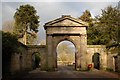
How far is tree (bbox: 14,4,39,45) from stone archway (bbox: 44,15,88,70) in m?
14.3

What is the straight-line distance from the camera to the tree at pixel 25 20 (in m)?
62.2

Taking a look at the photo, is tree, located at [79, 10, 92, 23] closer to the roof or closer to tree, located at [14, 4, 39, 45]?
tree, located at [14, 4, 39, 45]

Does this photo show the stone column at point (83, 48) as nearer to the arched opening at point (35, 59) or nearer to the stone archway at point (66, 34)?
the stone archway at point (66, 34)

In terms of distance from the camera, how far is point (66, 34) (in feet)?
160

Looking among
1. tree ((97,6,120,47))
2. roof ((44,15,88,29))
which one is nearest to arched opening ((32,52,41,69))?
roof ((44,15,88,29))

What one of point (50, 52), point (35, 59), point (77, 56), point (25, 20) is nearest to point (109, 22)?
point (77, 56)

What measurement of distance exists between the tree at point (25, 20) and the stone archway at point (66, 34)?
14.3 m

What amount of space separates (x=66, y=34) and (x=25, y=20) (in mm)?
16342

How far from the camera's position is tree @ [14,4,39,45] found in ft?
204

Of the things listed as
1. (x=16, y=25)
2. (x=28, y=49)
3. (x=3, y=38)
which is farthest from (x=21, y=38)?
(x=3, y=38)

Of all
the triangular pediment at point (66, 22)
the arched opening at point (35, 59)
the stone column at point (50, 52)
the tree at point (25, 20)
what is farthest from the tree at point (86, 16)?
the stone column at point (50, 52)

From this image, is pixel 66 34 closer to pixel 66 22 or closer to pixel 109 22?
pixel 66 22

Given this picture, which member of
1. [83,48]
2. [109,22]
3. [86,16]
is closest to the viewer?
[109,22]

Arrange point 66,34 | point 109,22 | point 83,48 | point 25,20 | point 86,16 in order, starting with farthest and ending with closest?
point 86,16 → point 25,20 → point 83,48 → point 66,34 → point 109,22
